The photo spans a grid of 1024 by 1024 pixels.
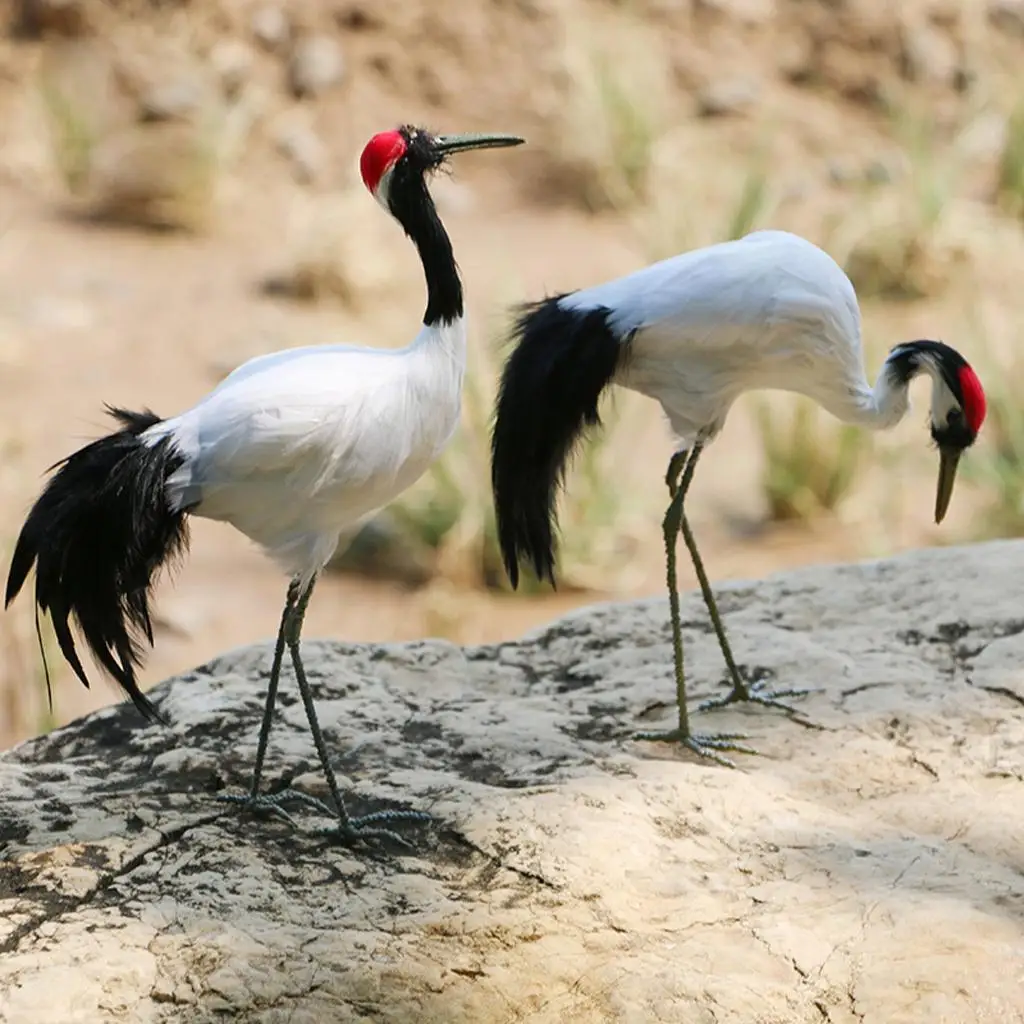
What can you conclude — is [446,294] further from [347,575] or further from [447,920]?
[347,575]

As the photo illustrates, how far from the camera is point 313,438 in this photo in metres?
2.60

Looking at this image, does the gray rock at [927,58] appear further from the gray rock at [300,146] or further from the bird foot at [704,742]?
the bird foot at [704,742]

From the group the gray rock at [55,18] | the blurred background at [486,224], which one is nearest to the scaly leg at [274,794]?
the blurred background at [486,224]

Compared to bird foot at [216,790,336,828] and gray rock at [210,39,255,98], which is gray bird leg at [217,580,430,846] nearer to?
bird foot at [216,790,336,828]

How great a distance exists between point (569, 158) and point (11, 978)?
7.13 meters

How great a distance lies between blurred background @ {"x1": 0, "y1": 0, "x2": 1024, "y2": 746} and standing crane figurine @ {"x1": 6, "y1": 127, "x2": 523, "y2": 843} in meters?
2.31

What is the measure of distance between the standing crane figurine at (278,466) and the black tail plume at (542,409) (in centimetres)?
39

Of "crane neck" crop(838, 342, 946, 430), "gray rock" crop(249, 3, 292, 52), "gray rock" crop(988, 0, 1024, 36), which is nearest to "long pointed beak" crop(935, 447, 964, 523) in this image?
"crane neck" crop(838, 342, 946, 430)

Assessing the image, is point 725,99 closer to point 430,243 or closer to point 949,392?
point 949,392

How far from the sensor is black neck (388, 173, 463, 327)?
2.75 m

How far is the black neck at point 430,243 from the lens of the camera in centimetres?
→ 275

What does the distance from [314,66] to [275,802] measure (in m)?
A: 7.21

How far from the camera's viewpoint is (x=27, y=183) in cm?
848

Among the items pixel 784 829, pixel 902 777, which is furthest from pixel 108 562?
pixel 902 777
